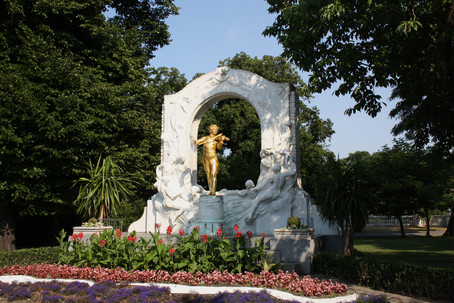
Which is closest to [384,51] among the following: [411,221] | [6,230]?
[6,230]

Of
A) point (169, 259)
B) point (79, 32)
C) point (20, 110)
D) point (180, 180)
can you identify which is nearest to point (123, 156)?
point (180, 180)

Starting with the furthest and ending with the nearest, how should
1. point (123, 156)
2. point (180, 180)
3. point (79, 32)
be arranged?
1. point (79, 32)
2. point (123, 156)
3. point (180, 180)

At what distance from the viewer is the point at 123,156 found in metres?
15.8

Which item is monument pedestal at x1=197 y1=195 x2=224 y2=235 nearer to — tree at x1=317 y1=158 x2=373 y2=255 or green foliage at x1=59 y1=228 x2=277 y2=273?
green foliage at x1=59 y1=228 x2=277 y2=273

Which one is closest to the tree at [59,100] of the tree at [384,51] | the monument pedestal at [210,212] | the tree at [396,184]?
the monument pedestal at [210,212]

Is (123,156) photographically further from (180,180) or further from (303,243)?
(303,243)

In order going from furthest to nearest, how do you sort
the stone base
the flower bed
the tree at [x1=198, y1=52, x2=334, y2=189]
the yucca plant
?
1. the tree at [x1=198, y1=52, x2=334, y2=189]
2. the yucca plant
3. the stone base
4. the flower bed

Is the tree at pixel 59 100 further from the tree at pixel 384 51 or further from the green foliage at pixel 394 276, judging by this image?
the green foliage at pixel 394 276

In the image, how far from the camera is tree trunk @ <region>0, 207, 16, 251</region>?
47.3 ft

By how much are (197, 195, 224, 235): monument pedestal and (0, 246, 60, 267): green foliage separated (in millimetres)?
4218

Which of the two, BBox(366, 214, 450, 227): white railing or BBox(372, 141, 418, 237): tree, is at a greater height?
BBox(372, 141, 418, 237): tree

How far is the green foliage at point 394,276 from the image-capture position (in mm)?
7000

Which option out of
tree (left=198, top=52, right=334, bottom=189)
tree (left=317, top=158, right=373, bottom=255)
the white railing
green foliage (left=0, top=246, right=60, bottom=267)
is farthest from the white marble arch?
the white railing

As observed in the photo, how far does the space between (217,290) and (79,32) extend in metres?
13.4
